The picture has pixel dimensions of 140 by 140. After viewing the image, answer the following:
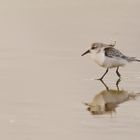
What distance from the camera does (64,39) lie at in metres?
15.3

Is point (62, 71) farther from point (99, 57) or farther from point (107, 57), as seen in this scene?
point (107, 57)

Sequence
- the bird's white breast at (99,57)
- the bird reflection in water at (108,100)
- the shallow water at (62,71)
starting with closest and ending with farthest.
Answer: the shallow water at (62,71), the bird reflection in water at (108,100), the bird's white breast at (99,57)

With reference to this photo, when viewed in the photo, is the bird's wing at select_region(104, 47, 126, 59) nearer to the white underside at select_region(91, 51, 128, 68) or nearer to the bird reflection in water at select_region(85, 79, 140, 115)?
the white underside at select_region(91, 51, 128, 68)

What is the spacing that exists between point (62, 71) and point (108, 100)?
1.75 m

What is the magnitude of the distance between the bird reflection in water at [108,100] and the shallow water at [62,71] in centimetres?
3

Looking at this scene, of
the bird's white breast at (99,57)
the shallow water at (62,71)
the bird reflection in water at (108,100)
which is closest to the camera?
the shallow water at (62,71)

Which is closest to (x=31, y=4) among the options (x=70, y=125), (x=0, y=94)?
(x=0, y=94)

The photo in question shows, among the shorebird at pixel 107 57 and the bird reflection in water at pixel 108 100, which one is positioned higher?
the shorebird at pixel 107 57

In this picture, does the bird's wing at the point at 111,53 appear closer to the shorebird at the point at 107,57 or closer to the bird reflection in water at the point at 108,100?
the shorebird at the point at 107,57

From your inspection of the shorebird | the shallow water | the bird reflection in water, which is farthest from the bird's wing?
the bird reflection in water

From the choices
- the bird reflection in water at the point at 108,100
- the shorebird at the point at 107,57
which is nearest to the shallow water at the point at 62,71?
the bird reflection in water at the point at 108,100

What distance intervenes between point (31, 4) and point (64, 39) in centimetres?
482

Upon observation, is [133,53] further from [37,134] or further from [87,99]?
[37,134]

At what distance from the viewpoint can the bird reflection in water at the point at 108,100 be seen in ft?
32.3
